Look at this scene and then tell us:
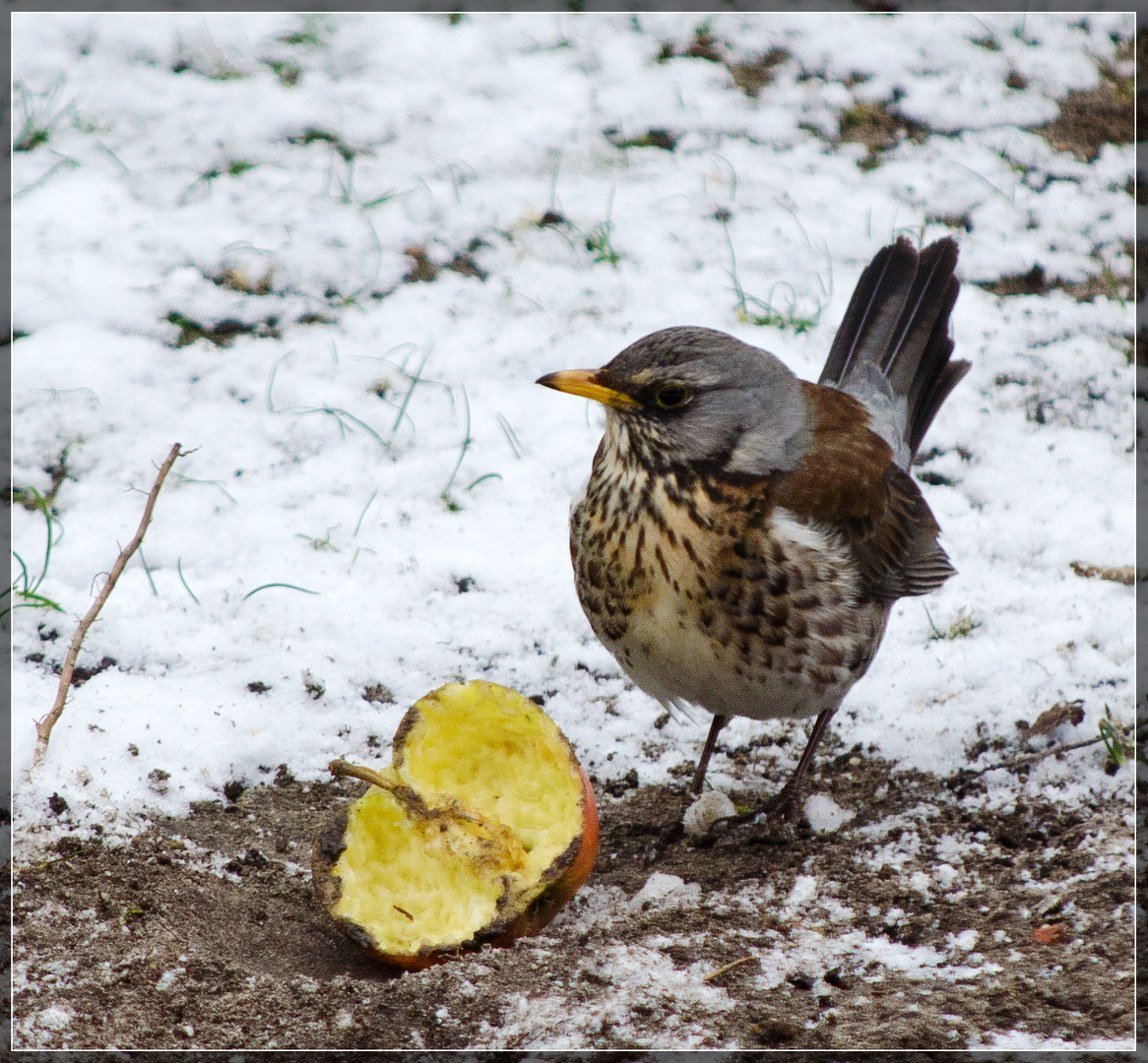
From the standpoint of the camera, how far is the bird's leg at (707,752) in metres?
4.45

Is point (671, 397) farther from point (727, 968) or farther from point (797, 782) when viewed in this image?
point (727, 968)

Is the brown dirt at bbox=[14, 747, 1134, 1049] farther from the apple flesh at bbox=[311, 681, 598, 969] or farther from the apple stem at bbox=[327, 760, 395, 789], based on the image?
the apple stem at bbox=[327, 760, 395, 789]

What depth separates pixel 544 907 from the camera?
11.5 feet

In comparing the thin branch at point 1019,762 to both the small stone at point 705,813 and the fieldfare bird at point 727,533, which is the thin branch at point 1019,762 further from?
the small stone at point 705,813

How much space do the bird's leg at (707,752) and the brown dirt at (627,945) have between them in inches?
6.1

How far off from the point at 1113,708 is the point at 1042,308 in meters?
2.79

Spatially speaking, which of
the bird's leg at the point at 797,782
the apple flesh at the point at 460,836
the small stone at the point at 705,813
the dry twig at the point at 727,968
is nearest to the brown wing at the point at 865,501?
the bird's leg at the point at 797,782

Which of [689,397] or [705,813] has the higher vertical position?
[689,397]

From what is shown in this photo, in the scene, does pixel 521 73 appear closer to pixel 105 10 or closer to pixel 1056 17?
pixel 105 10

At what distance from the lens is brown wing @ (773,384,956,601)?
401 centimetres

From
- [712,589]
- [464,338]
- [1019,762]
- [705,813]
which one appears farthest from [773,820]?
[464,338]

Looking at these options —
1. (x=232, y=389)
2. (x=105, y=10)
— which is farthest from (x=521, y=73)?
(x=232, y=389)

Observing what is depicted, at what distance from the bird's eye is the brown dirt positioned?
1389 millimetres

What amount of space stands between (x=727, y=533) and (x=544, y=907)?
117cm
